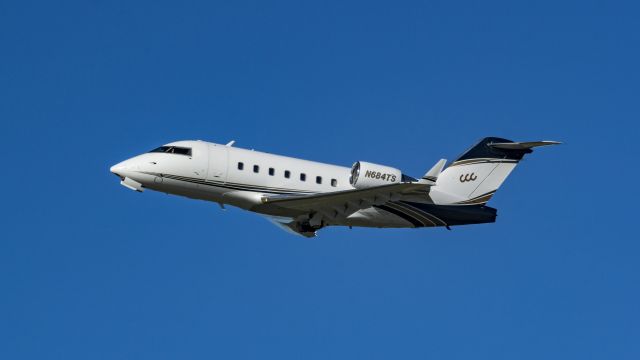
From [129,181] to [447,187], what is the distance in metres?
11.6

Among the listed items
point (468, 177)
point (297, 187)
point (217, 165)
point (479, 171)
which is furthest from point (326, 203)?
point (479, 171)

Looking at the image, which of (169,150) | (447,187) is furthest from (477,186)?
→ (169,150)

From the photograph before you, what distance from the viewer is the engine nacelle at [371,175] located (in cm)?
Result: 3155

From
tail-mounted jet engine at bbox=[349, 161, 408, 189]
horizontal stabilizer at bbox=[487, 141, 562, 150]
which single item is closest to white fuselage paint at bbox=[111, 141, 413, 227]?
tail-mounted jet engine at bbox=[349, 161, 408, 189]

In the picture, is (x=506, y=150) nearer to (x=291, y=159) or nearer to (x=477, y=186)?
(x=477, y=186)

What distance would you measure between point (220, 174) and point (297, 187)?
9.03 feet

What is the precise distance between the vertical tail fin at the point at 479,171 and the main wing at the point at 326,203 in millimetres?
4020

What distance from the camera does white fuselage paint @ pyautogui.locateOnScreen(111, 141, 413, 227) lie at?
3219 centimetres

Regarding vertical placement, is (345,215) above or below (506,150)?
below

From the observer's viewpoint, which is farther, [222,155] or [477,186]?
[477,186]

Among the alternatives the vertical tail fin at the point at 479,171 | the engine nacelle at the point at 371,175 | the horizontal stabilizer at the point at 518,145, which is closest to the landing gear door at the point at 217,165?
the engine nacelle at the point at 371,175

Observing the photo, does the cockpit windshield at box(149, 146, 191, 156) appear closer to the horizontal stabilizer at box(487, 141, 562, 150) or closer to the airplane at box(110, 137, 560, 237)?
the airplane at box(110, 137, 560, 237)

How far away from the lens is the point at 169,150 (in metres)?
32.6

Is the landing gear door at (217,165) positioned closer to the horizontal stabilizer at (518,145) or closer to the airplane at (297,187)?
the airplane at (297,187)
